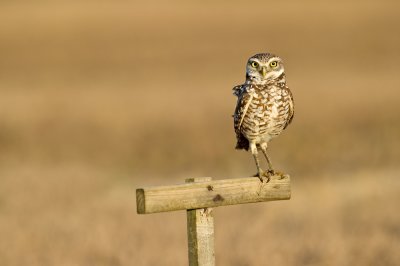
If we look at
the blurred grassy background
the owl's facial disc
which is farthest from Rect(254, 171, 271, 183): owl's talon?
the blurred grassy background

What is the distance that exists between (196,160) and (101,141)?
6.59 ft

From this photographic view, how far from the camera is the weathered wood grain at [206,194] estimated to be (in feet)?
19.6

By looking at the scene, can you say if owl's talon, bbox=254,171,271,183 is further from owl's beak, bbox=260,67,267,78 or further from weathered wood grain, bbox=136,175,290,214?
owl's beak, bbox=260,67,267,78

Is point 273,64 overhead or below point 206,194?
overhead

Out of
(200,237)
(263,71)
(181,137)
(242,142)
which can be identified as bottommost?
(200,237)

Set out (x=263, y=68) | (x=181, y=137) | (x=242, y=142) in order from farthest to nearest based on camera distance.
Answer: (x=181, y=137) < (x=242, y=142) < (x=263, y=68)

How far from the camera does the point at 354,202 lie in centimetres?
1229

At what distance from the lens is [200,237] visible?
6160mm

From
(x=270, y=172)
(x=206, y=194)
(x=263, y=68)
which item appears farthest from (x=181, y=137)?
(x=206, y=194)

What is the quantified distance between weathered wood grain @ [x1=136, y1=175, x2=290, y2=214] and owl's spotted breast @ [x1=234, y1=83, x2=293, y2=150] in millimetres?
1021

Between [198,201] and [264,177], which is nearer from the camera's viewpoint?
[198,201]

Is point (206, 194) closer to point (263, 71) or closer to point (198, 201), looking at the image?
point (198, 201)

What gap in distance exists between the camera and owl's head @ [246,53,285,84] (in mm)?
7633

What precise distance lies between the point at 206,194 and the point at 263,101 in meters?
1.69
